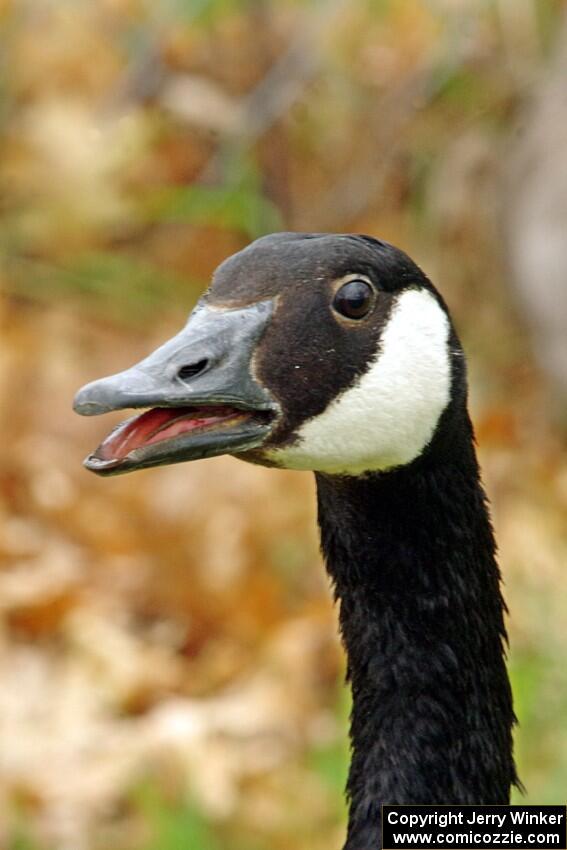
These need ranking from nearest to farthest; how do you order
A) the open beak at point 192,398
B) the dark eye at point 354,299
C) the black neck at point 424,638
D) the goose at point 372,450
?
the open beak at point 192,398
the goose at point 372,450
the dark eye at point 354,299
the black neck at point 424,638

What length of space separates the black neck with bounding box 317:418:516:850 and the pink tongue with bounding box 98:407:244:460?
310 mm

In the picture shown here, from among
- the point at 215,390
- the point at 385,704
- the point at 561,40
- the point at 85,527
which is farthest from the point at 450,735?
the point at 561,40

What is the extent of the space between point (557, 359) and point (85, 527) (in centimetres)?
188

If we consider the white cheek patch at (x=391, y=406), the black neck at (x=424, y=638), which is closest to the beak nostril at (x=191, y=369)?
the white cheek patch at (x=391, y=406)

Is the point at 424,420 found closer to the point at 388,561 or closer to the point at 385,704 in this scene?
the point at 388,561

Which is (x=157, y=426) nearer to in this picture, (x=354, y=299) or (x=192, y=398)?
(x=192, y=398)

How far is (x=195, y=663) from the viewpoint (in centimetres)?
437

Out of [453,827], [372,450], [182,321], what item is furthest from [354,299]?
[182,321]

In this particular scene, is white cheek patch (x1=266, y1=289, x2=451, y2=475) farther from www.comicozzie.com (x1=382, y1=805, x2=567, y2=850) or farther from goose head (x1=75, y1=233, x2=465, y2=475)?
www.comicozzie.com (x1=382, y1=805, x2=567, y2=850)

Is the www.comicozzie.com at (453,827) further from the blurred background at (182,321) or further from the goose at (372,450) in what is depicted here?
the blurred background at (182,321)

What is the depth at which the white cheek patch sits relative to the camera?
6.89 ft

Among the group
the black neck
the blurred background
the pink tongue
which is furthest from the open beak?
the blurred background

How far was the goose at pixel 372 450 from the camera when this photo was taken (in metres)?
2.00

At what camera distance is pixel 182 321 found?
609 centimetres
